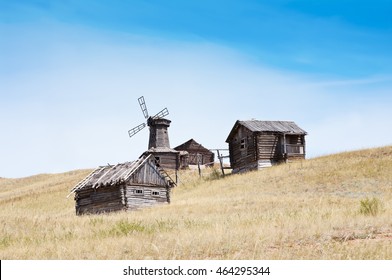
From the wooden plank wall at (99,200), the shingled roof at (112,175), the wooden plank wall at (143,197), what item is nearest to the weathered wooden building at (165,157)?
the shingled roof at (112,175)

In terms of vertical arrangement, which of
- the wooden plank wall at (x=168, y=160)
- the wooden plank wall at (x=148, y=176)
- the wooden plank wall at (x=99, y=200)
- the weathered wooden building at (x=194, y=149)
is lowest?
the wooden plank wall at (x=99, y=200)

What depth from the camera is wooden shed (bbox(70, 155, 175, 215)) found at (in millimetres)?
31119

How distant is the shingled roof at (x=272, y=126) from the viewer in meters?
46.4

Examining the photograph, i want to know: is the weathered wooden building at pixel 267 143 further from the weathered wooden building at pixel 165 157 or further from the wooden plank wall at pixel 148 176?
the wooden plank wall at pixel 148 176

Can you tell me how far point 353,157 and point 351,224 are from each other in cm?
3299

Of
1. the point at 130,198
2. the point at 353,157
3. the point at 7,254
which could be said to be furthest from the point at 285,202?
the point at 353,157

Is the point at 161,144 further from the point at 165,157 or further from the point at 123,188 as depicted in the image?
the point at 123,188

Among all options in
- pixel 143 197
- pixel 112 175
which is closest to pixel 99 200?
pixel 112 175

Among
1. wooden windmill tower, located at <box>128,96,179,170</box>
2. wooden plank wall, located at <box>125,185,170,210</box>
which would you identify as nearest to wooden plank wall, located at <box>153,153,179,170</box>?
wooden windmill tower, located at <box>128,96,179,170</box>

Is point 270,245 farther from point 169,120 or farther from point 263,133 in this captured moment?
point 169,120

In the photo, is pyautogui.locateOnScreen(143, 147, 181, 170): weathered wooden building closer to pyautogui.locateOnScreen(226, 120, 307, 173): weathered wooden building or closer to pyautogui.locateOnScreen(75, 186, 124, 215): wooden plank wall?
pyautogui.locateOnScreen(226, 120, 307, 173): weathered wooden building

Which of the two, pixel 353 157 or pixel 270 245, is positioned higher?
pixel 353 157

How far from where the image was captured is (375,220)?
11000 millimetres

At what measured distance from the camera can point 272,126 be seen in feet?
156
